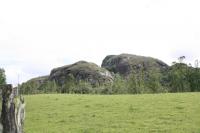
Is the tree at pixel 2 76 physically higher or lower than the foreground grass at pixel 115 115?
higher

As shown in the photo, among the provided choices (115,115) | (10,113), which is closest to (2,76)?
(115,115)

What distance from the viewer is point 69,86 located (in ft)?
354

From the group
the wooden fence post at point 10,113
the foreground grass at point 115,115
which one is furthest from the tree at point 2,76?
the wooden fence post at point 10,113

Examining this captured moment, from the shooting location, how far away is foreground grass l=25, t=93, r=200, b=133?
29.5 meters

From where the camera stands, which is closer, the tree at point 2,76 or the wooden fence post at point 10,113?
the wooden fence post at point 10,113

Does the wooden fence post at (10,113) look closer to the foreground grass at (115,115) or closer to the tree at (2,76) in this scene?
the foreground grass at (115,115)

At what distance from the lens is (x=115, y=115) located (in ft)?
115

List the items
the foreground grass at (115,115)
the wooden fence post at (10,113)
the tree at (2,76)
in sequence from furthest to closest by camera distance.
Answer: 1. the tree at (2,76)
2. the foreground grass at (115,115)
3. the wooden fence post at (10,113)

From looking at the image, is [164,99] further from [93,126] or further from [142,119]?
[93,126]

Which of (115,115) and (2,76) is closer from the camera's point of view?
(115,115)

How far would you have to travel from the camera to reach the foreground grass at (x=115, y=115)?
29531 millimetres

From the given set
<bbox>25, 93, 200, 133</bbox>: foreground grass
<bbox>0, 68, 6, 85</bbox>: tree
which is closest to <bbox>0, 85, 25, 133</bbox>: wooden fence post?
<bbox>25, 93, 200, 133</bbox>: foreground grass

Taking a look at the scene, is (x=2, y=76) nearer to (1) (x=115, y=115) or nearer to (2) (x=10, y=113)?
(1) (x=115, y=115)

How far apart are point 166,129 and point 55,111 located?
552 inches
